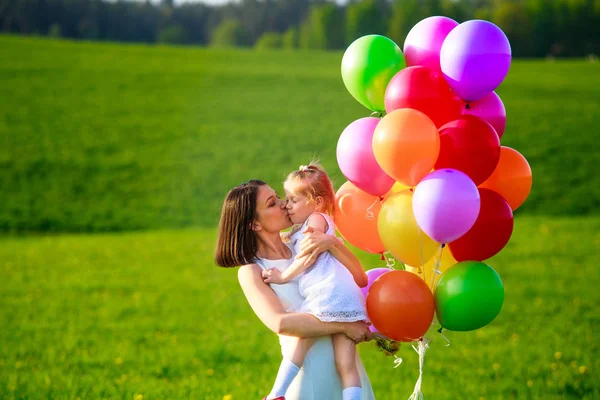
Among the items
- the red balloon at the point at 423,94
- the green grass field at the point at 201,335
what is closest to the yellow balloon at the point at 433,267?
the red balloon at the point at 423,94

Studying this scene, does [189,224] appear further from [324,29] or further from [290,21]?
[290,21]

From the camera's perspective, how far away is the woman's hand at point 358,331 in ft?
11.0

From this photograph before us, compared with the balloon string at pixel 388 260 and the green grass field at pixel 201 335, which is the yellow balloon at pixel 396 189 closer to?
the balloon string at pixel 388 260

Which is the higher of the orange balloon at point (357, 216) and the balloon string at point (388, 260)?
the orange balloon at point (357, 216)

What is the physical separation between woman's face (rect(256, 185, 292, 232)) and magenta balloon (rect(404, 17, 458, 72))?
99 centimetres

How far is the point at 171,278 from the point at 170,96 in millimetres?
17492

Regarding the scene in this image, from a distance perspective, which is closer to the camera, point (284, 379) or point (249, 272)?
point (284, 379)

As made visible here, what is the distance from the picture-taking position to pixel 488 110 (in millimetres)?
3670

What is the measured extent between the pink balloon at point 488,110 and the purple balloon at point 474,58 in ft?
0.44

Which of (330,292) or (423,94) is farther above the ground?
(423,94)

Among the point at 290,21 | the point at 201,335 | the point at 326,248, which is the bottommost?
the point at 201,335

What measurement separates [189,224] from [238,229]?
38.0ft

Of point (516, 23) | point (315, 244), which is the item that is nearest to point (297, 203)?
point (315, 244)

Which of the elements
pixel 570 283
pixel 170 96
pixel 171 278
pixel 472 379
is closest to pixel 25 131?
pixel 170 96
